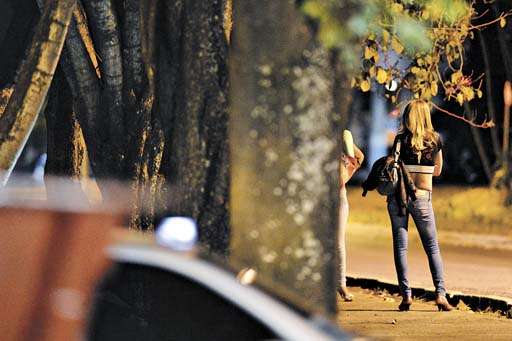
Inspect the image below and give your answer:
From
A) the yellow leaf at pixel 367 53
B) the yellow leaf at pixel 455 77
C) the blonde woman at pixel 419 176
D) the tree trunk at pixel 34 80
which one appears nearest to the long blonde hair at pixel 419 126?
the blonde woman at pixel 419 176

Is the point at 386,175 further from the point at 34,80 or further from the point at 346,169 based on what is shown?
the point at 34,80

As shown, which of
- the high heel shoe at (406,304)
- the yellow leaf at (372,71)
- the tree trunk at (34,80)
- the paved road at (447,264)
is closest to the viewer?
the tree trunk at (34,80)

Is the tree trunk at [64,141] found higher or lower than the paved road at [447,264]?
higher

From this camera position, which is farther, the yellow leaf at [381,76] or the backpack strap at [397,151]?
the yellow leaf at [381,76]

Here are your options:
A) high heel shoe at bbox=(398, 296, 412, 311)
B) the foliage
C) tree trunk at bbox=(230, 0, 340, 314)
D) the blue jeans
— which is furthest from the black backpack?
tree trunk at bbox=(230, 0, 340, 314)

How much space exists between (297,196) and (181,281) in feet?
5.13

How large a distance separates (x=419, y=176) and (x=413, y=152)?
0.20m

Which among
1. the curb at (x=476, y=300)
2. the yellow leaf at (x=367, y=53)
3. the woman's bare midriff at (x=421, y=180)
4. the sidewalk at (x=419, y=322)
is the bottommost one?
the sidewalk at (x=419, y=322)

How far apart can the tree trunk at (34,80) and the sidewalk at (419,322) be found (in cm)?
267

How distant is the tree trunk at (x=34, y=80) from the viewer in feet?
28.1

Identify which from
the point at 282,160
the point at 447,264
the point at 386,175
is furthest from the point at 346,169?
the point at 447,264

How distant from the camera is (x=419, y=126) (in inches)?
411

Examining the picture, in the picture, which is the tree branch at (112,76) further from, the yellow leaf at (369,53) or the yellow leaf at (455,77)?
the yellow leaf at (455,77)

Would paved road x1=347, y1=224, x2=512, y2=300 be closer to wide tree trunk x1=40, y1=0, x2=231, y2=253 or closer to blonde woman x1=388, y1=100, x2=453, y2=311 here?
blonde woman x1=388, y1=100, x2=453, y2=311
